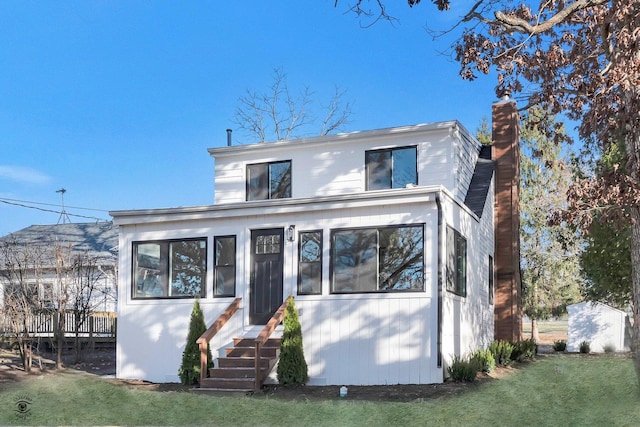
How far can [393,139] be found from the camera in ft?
57.7

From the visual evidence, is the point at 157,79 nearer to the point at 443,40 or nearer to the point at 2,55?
the point at 2,55

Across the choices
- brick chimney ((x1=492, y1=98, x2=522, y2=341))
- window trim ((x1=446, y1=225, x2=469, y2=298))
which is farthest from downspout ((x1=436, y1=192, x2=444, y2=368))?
brick chimney ((x1=492, y1=98, x2=522, y2=341))

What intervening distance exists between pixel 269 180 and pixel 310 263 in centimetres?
480

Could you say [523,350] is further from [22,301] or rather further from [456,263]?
[22,301]

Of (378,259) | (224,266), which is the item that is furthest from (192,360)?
(378,259)

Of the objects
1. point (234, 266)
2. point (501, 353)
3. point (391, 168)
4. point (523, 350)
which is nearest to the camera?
point (234, 266)

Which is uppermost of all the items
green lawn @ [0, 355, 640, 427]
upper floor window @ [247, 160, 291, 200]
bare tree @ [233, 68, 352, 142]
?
bare tree @ [233, 68, 352, 142]

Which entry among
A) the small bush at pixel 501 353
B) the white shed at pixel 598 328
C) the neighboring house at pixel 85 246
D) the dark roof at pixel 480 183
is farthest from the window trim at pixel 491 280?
the neighboring house at pixel 85 246

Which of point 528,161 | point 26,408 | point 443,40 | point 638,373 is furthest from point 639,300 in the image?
point 528,161

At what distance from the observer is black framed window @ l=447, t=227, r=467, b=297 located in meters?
14.4

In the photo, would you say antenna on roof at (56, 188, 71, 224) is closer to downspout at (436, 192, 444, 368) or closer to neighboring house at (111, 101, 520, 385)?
neighboring house at (111, 101, 520, 385)

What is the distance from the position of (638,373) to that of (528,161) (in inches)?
947

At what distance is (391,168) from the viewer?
57.8 ft

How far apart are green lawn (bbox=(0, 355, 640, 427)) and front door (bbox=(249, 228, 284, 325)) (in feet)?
8.59
